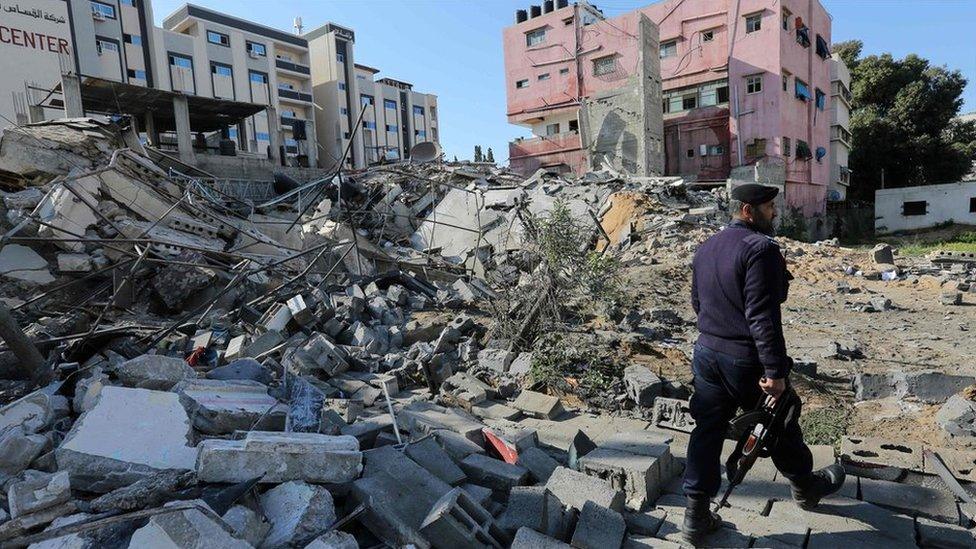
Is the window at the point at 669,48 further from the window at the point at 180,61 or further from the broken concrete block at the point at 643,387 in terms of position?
the broken concrete block at the point at 643,387

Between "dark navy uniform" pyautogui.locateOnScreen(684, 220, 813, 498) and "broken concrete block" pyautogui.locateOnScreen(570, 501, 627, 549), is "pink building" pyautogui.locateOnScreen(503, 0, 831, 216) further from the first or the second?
"broken concrete block" pyautogui.locateOnScreen(570, 501, 627, 549)

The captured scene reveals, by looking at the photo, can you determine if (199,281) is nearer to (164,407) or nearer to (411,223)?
(164,407)

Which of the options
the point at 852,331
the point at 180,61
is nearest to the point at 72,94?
the point at 852,331

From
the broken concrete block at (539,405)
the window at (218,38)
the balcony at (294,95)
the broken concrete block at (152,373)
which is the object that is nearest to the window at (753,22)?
the broken concrete block at (539,405)

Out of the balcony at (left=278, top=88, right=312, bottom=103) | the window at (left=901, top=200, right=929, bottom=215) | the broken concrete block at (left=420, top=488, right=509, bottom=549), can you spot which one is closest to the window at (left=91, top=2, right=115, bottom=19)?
the balcony at (left=278, top=88, right=312, bottom=103)

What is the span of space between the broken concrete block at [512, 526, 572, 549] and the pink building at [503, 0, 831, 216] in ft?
74.5

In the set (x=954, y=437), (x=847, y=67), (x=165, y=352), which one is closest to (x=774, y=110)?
(x=847, y=67)

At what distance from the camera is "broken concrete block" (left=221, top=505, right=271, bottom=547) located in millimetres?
2141

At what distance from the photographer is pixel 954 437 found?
3535 millimetres

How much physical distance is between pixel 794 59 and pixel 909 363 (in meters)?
23.8

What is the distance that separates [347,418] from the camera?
12.6 feet

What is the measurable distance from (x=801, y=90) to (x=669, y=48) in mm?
6400

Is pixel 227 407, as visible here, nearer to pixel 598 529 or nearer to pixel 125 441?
pixel 125 441

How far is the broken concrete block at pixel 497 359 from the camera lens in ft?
16.9
